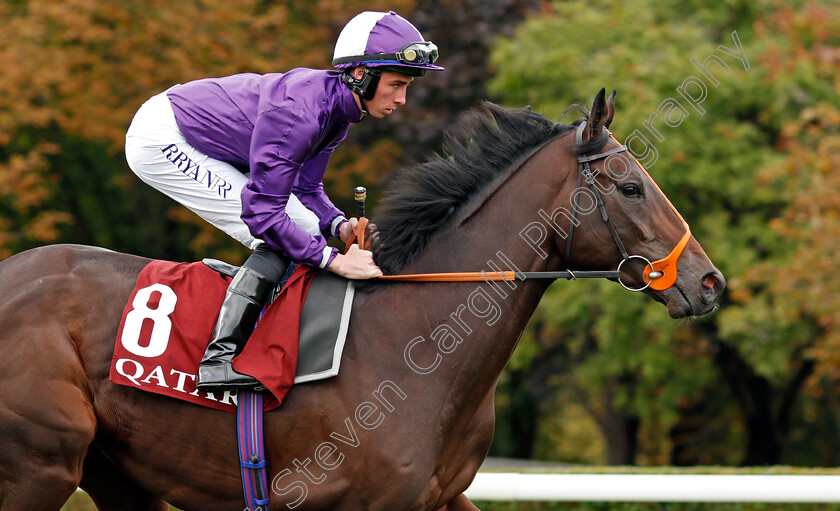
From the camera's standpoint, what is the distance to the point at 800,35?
11672 millimetres

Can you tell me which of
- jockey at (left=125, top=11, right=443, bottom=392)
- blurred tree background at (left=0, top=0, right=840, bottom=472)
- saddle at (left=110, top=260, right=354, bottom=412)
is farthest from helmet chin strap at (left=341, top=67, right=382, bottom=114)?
blurred tree background at (left=0, top=0, right=840, bottom=472)

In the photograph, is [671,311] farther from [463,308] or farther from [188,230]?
[188,230]

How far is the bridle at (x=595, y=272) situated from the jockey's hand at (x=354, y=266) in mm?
61

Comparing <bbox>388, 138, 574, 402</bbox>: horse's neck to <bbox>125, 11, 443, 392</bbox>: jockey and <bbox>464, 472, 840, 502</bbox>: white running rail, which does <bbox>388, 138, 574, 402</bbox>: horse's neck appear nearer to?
<bbox>125, 11, 443, 392</bbox>: jockey

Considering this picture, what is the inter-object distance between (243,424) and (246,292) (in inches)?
19.3

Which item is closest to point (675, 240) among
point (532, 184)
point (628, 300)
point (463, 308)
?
point (532, 184)

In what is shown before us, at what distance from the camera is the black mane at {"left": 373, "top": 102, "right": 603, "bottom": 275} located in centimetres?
359

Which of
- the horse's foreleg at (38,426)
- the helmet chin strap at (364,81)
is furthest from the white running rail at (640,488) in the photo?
the helmet chin strap at (364,81)

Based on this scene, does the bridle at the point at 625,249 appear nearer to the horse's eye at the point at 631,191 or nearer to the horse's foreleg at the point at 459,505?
the horse's eye at the point at 631,191

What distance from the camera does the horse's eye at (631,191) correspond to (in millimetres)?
3453

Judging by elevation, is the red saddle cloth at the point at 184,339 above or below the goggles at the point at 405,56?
below

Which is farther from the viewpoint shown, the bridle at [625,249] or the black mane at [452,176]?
the black mane at [452,176]

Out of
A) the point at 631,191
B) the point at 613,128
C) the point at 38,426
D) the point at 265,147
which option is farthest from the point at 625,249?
the point at 613,128

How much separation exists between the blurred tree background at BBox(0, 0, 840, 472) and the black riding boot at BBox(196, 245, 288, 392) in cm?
716
